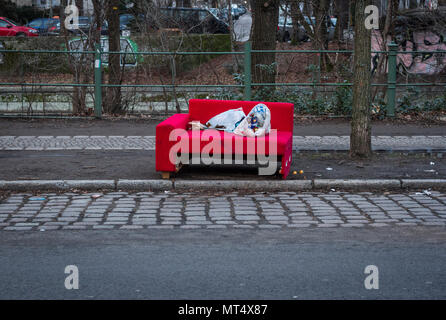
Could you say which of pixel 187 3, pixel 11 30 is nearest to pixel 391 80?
pixel 187 3

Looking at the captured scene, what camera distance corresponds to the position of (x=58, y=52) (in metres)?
14.9

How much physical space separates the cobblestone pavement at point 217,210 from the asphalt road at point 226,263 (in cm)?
34

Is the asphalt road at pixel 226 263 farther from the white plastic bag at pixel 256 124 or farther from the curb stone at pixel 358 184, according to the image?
the white plastic bag at pixel 256 124

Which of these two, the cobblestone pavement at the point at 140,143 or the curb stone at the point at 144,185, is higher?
the cobblestone pavement at the point at 140,143

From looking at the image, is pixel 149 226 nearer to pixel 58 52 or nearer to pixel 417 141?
pixel 417 141

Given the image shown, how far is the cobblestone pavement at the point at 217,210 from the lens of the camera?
21.2ft

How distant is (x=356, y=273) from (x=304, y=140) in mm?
7346

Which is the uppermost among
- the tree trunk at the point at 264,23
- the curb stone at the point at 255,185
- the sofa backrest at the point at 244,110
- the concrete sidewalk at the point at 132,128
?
the tree trunk at the point at 264,23

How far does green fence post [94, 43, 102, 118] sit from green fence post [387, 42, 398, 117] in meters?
7.33

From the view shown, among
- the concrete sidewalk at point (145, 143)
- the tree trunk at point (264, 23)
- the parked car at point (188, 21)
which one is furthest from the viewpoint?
the parked car at point (188, 21)

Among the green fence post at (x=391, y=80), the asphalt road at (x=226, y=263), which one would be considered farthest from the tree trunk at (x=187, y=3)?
the asphalt road at (x=226, y=263)

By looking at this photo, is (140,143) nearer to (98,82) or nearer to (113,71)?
(98,82)

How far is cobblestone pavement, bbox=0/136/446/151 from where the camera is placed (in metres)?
11.0

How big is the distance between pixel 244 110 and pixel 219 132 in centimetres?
106
